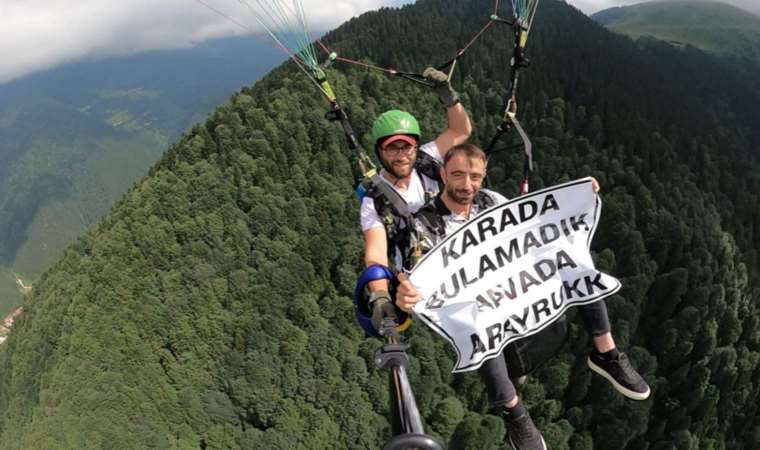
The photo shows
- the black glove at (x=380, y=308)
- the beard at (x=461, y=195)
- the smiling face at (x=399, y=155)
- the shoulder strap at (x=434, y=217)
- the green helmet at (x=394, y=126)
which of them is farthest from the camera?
the smiling face at (x=399, y=155)

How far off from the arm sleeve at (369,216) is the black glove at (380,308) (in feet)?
3.23

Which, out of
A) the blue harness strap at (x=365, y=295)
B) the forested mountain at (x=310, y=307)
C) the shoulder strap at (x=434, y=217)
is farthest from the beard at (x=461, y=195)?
the forested mountain at (x=310, y=307)

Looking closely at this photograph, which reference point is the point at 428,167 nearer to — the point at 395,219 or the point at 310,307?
the point at 395,219

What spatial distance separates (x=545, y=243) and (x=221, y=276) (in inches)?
3348

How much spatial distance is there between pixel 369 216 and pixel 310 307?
8115cm

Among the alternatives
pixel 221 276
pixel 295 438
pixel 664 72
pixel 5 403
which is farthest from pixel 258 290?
pixel 664 72

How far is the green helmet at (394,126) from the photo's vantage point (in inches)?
257

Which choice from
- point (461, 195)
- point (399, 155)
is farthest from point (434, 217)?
point (399, 155)

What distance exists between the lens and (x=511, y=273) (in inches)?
237

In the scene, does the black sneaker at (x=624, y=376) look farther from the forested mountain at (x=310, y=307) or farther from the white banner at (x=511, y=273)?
the forested mountain at (x=310, y=307)

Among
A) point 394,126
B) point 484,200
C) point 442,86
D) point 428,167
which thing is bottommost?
point 484,200

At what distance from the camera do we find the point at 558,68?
119000 mm

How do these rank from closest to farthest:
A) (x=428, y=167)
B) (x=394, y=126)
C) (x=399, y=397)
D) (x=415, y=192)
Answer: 1. (x=399, y=397)
2. (x=394, y=126)
3. (x=415, y=192)
4. (x=428, y=167)

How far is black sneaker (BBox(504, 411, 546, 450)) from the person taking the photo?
6195 mm
